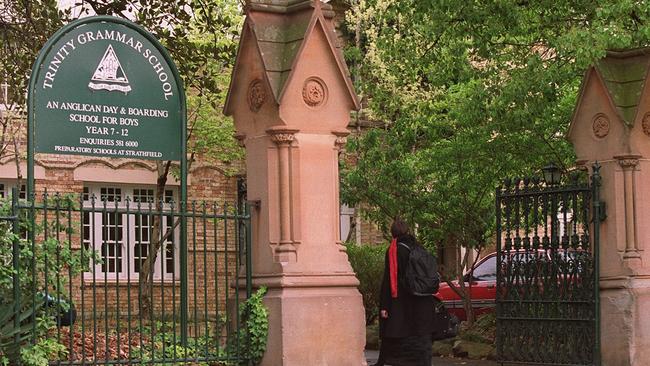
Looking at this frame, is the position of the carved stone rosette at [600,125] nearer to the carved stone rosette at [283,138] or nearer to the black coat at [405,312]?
the black coat at [405,312]

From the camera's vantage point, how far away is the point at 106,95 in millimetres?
11086

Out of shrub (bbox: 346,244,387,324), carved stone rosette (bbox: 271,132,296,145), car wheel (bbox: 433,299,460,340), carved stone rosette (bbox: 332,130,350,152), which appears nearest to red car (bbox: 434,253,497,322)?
shrub (bbox: 346,244,387,324)

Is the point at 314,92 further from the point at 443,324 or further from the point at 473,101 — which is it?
the point at 473,101

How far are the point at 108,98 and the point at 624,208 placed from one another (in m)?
5.50

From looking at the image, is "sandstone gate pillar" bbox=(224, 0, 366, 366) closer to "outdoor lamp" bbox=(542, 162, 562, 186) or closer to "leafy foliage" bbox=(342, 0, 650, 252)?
"leafy foliage" bbox=(342, 0, 650, 252)

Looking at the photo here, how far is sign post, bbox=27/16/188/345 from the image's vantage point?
10.7 m

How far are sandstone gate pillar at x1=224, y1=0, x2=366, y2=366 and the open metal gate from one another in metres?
2.88

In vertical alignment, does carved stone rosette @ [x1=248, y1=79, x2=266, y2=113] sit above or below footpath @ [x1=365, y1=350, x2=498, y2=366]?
above

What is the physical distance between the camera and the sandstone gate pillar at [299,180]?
10945mm

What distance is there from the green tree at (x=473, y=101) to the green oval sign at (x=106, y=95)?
4493 millimetres

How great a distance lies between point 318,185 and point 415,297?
1.97 metres

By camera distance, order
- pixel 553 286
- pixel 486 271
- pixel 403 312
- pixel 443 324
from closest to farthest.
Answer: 1. pixel 403 312
2. pixel 553 286
3. pixel 443 324
4. pixel 486 271

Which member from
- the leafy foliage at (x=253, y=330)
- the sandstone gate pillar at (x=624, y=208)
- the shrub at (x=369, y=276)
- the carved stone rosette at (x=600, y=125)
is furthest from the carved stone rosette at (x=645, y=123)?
the shrub at (x=369, y=276)

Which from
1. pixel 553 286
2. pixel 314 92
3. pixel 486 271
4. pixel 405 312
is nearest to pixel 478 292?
pixel 486 271
